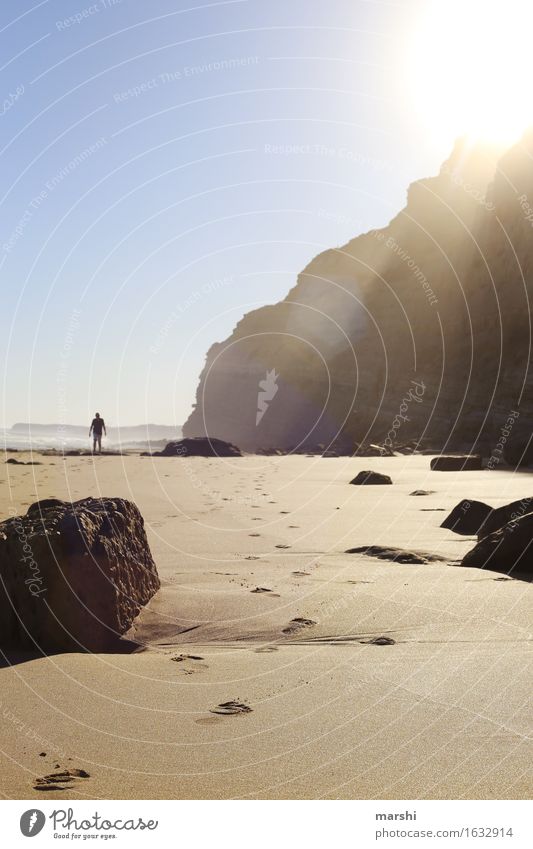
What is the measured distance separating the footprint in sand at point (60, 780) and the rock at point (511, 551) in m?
3.67

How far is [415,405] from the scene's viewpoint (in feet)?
137

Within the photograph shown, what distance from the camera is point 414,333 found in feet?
153

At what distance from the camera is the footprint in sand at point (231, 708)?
2991 millimetres

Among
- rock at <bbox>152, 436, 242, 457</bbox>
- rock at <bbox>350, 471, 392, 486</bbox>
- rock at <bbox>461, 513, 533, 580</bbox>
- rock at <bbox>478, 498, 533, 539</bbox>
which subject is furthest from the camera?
rock at <bbox>152, 436, 242, 457</bbox>

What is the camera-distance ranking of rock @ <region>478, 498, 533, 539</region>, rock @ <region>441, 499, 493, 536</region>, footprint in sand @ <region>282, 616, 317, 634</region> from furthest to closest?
1. rock @ <region>441, 499, 493, 536</region>
2. rock @ <region>478, 498, 533, 539</region>
3. footprint in sand @ <region>282, 616, 317, 634</region>

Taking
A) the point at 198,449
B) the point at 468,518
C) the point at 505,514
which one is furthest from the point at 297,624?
the point at 198,449

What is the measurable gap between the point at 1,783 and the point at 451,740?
1.50 meters

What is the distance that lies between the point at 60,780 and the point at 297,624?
1.95 m

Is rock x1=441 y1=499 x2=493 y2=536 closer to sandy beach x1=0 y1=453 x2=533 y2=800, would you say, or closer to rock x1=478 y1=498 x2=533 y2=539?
rock x1=478 y1=498 x2=533 y2=539

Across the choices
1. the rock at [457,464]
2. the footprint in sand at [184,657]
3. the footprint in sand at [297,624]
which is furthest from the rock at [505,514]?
the rock at [457,464]

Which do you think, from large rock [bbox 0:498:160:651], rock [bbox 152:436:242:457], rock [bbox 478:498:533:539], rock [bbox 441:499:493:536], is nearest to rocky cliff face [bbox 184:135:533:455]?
rock [bbox 152:436:242:457]

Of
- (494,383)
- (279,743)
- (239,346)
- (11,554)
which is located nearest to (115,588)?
(11,554)

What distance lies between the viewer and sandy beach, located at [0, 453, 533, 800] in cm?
244

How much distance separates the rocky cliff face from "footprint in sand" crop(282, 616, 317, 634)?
17000mm
